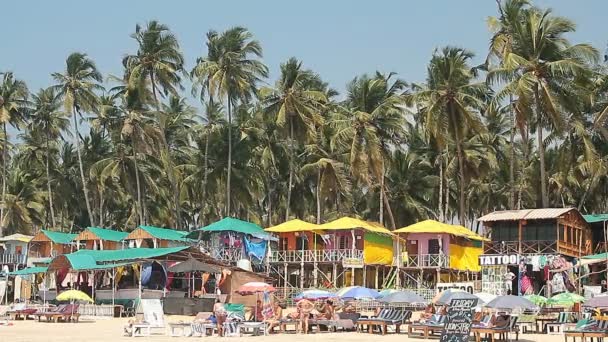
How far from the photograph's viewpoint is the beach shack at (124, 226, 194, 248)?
165 ft

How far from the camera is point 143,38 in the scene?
57.6 m

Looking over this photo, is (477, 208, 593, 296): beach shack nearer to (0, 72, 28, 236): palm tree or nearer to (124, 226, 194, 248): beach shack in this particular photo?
(124, 226, 194, 248): beach shack

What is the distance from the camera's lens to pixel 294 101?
2218 inches

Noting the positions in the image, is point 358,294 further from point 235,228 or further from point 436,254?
point 436,254

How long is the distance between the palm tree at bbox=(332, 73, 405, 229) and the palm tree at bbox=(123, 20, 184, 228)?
1080 centimetres

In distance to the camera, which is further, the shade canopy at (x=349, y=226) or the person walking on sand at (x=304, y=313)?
the shade canopy at (x=349, y=226)

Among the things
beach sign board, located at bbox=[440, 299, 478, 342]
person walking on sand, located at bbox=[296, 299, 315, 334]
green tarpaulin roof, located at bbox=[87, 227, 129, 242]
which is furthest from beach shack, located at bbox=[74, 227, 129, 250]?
beach sign board, located at bbox=[440, 299, 478, 342]

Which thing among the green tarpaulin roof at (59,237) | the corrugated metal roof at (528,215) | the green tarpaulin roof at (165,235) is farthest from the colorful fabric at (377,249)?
the green tarpaulin roof at (59,237)

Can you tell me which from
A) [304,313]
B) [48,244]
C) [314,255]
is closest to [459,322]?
[304,313]

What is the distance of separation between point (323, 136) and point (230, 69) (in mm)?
8467

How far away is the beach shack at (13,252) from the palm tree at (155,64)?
10.8 meters

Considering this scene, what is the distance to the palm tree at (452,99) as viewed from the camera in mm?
50344

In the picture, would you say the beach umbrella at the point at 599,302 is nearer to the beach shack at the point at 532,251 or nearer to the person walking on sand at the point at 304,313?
the person walking on sand at the point at 304,313

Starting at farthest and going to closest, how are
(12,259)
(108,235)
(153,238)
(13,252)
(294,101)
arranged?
1. (13,252)
2. (12,259)
3. (294,101)
4. (108,235)
5. (153,238)
